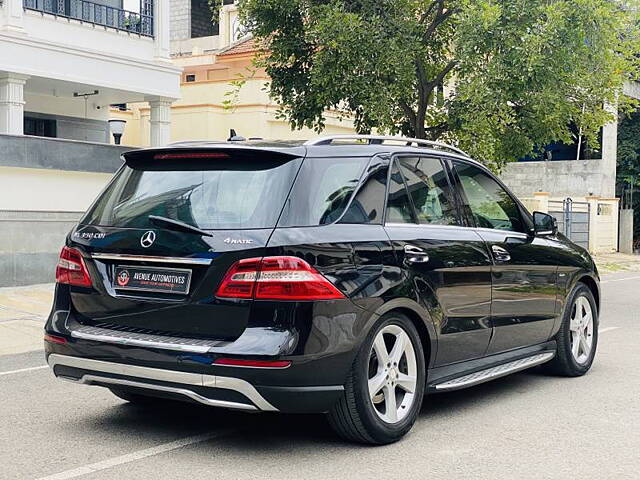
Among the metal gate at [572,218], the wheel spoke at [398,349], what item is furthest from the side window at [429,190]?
the metal gate at [572,218]

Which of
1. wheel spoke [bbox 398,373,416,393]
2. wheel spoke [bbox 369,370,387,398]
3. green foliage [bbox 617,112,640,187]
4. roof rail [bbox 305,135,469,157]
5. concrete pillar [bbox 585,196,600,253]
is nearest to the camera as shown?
wheel spoke [bbox 369,370,387,398]

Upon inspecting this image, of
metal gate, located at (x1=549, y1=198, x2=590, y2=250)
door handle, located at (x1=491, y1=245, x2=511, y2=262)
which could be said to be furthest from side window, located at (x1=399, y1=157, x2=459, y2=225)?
metal gate, located at (x1=549, y1=198, x2=590, y2=250)

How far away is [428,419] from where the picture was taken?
6.17 m

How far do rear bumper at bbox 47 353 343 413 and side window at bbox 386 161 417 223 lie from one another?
124 centimetres

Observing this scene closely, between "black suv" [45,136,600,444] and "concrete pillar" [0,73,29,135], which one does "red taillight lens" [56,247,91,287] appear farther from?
"concrete pillar" [0,73,29,135]

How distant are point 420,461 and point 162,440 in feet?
5.04

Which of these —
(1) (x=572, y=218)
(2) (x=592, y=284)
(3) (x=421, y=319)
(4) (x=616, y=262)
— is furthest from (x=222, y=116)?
(3) (x=421, y=319)

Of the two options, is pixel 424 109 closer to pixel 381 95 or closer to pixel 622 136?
pixel 381 95

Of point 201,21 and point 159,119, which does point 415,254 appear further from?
point 201,21

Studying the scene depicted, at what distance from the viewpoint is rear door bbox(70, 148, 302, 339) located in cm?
504

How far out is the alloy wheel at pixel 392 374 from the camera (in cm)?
539

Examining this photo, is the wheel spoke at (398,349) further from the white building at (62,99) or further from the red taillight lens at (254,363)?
the white building at (62,99)

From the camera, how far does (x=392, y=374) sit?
5477mm

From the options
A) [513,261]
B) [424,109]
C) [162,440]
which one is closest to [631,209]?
[424,109]
